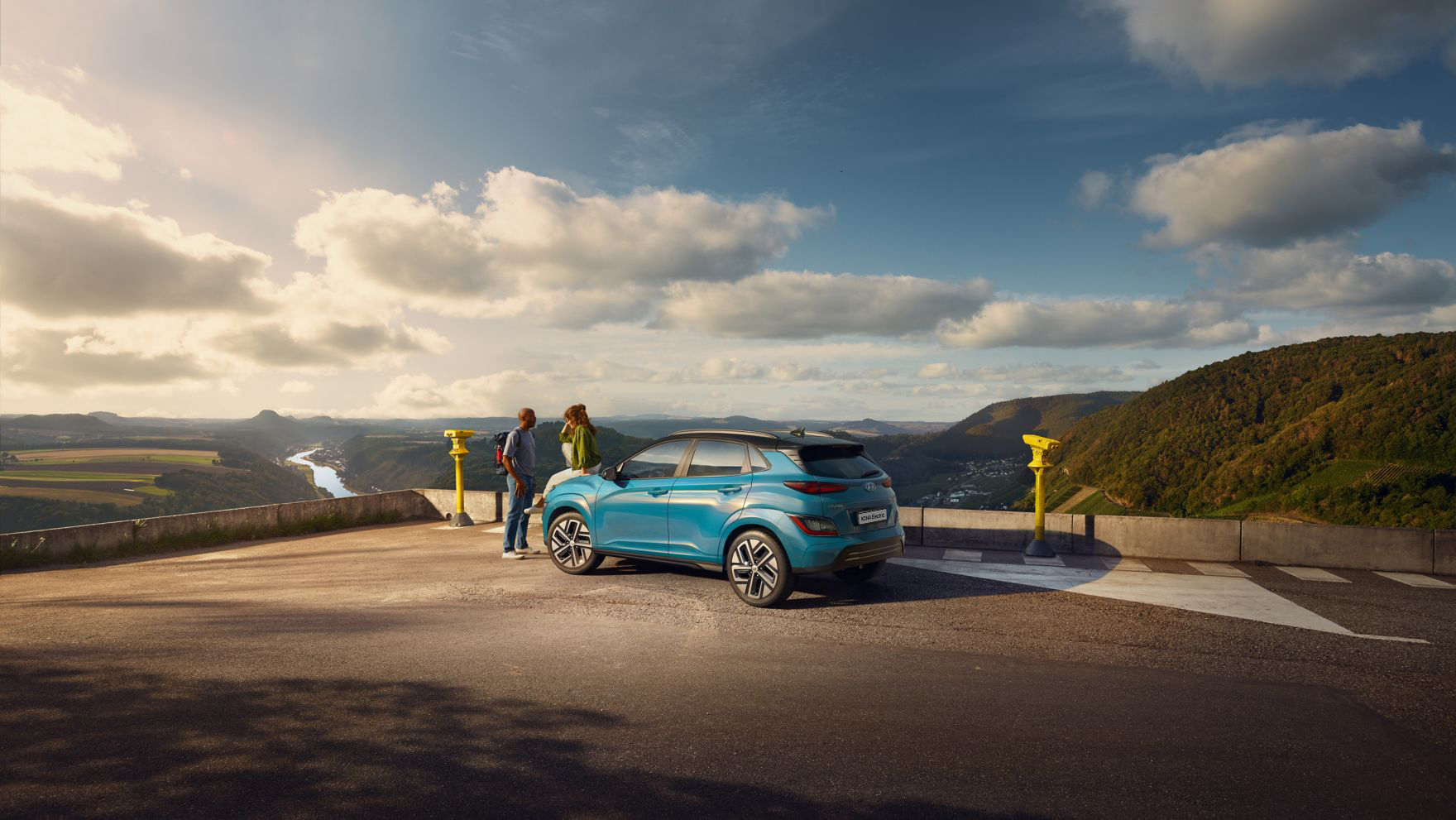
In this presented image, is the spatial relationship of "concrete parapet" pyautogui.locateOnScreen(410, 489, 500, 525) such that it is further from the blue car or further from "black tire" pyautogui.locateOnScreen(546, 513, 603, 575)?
the blue car

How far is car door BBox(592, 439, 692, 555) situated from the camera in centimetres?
776

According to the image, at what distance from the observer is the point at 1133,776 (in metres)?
3.64

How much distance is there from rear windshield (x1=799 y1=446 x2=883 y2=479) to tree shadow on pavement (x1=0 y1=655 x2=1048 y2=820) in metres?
3.23

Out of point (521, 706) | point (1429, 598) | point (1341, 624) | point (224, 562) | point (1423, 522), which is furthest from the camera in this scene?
point (1423, 522)

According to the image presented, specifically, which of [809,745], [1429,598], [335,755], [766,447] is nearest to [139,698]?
[335,755]

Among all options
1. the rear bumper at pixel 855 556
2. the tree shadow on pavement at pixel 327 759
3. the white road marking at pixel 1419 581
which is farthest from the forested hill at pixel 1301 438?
the tree shadow on pavement at pixel 327 759

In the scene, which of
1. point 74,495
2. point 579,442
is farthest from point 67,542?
point 74,495

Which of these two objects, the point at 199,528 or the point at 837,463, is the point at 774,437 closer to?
the point at 837,463

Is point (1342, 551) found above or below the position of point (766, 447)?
below

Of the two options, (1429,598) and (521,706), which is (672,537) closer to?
(521,706)

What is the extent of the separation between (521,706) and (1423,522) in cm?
12297

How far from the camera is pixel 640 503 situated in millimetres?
7898

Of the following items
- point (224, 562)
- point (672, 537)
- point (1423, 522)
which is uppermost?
point (672, 537)

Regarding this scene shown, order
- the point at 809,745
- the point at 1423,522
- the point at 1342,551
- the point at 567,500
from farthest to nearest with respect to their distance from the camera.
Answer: the point at 1423,522
the point at 1342,551
the point at 567,500
the point at 809,745
